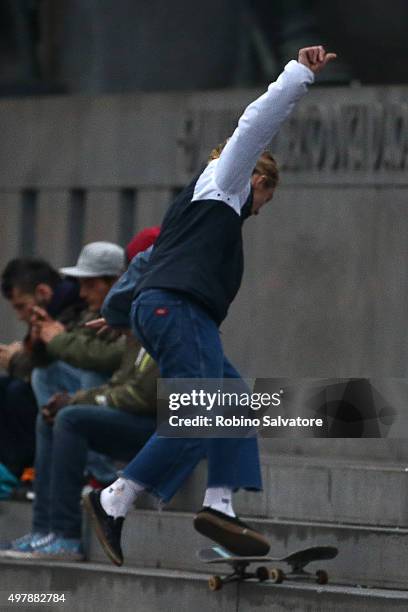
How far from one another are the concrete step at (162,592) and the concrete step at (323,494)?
1.76ft

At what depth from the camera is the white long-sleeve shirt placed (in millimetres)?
6254

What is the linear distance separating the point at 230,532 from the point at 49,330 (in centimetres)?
236

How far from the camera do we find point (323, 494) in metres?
7.41

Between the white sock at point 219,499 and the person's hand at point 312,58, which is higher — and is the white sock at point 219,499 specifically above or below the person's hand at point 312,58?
below

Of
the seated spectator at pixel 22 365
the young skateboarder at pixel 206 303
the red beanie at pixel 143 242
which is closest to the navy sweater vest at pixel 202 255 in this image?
the young skateboarder at pixel 206 303

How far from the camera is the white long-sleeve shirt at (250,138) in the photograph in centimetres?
625

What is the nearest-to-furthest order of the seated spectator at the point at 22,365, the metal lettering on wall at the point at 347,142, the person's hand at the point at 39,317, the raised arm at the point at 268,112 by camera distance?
the raised arm at the point at 268,112 → the person's hand at the point at 39,317 → the seated spectator at the point at 22,365 → the metal lettering on wall at the point at 347,142

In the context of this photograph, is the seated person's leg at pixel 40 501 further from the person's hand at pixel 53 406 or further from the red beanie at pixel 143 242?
the red beanie at pixel 143 242

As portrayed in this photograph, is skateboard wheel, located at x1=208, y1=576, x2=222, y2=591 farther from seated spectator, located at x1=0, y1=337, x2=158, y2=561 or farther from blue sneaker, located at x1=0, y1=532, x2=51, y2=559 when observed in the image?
blue sneaker, located at x1=0, y1=532, x2=51, y2=559

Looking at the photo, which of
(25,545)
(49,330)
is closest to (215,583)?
(25,545)

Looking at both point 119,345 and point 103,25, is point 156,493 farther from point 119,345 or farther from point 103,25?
point 103,25

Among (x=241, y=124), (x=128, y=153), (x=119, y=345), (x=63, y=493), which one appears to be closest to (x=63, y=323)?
(x=119, y=345)

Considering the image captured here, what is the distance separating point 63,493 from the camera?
7.74 meters

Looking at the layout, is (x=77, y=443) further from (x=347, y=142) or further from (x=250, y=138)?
(x=347, y=142)
